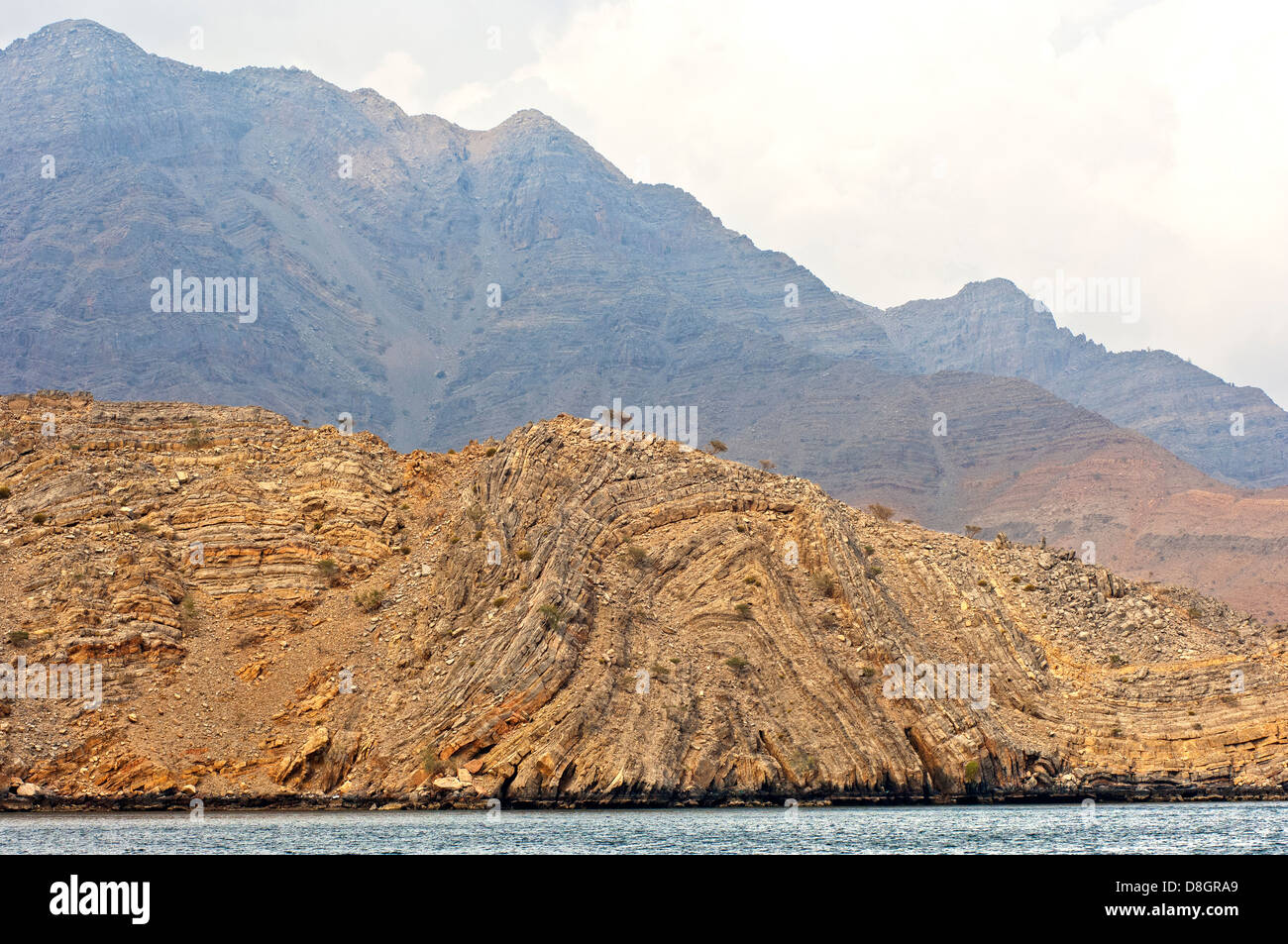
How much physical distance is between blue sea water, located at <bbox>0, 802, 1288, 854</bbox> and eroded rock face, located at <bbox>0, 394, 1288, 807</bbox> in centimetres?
398

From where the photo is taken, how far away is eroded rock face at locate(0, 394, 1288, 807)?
63562mm

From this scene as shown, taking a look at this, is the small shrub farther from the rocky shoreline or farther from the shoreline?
the shoreline

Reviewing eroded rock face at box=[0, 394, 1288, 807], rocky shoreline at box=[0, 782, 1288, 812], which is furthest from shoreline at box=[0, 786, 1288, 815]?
eroded rock face at box=[0, 394, 1288, 807]

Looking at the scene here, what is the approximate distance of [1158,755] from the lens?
7006cm

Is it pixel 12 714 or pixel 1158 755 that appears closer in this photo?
pixel 12 714

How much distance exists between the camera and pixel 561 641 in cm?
6594

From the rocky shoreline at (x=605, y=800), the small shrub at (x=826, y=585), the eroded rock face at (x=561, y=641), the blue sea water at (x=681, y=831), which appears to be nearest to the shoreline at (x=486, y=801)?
the rocky shoreline at (x=605, y=800)

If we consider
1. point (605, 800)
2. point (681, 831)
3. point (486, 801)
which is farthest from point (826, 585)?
point (681, 831)

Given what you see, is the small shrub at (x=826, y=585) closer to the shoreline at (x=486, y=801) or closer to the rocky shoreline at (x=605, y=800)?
the rocky shoreline at (x=605, y=800)

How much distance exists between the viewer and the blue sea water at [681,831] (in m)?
41.9
